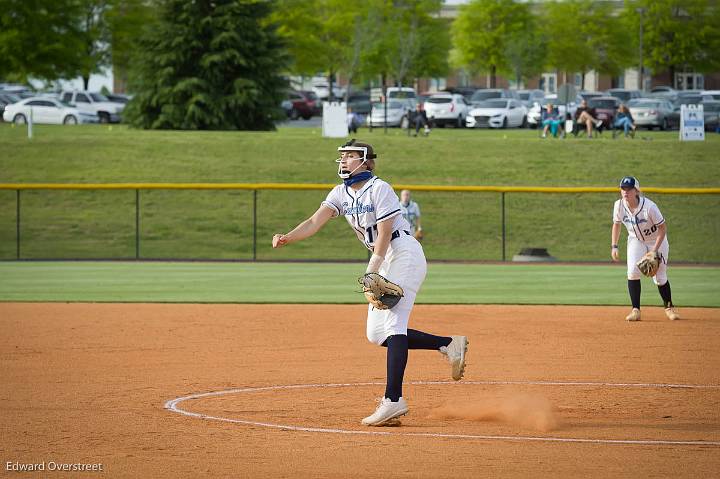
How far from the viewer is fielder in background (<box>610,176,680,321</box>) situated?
51.2 ft

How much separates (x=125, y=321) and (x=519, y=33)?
67.1 metres

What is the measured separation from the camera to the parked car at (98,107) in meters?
58.2

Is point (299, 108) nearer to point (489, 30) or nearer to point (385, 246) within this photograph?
point (489, 30)

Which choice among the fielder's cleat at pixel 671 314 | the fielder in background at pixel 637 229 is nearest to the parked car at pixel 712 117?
the fielder's cleat at pixel 671 314

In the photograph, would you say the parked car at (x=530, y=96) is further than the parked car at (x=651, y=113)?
Yes

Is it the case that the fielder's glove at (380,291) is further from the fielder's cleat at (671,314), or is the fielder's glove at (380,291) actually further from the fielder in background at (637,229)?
the fielder's cleat at (671,314)

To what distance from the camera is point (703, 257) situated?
29.8 metres

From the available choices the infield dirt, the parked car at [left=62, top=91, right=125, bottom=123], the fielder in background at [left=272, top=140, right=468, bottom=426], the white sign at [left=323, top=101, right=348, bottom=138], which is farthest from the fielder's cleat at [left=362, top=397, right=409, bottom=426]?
the parked car at [left=62, top=91, right=125, bottom=123]

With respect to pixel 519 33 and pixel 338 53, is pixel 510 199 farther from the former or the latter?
pixel 519 33

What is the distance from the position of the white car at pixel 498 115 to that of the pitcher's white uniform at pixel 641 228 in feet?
119

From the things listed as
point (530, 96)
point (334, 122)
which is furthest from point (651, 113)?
point (334, 122)

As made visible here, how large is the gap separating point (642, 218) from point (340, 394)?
21.5 feet

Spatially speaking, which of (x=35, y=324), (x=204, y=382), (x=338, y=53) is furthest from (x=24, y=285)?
(x=338, y=53)

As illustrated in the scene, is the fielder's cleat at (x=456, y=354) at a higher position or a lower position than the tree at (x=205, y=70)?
lower
